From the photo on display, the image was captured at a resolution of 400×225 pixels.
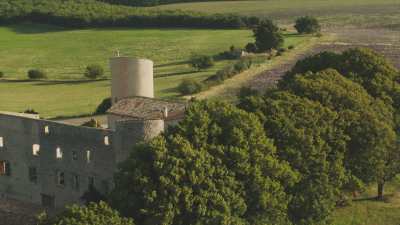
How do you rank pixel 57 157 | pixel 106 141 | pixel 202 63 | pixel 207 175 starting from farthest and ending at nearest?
pixel 202 63 < pixel 57 157 < pixel 106 141 < pixel 207 175

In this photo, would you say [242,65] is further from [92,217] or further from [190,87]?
[92,217]

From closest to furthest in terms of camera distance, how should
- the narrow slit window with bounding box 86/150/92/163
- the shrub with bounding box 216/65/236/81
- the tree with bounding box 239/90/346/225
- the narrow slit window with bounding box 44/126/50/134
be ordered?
the tree with bounding box 239/90/346/225, the narrow slit window with bounding box 86/150/92/163, the narrow slit window with bounding box 44/126/50/134, the shrub with bounding box 216/65/236/81

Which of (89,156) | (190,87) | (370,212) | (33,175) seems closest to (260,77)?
(190,87)

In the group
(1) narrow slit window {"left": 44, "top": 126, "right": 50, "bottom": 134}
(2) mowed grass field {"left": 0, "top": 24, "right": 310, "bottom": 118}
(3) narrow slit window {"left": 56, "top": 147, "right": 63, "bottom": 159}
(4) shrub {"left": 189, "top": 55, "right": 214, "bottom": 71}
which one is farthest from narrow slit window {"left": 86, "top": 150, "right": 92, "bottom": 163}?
(4) shrub {"left": 189, "top": 55, "right": 214, "bottom": 71}

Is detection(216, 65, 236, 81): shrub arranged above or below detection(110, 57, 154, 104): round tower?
below

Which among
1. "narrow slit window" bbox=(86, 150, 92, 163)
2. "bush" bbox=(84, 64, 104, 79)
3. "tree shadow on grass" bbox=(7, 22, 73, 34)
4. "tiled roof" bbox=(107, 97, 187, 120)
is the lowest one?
"bush" bbox=(84, 64, 104, 79)

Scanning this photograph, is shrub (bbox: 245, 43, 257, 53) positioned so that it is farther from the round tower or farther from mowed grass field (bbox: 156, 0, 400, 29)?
the round tower

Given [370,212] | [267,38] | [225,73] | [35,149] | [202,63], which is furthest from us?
[267,38]
